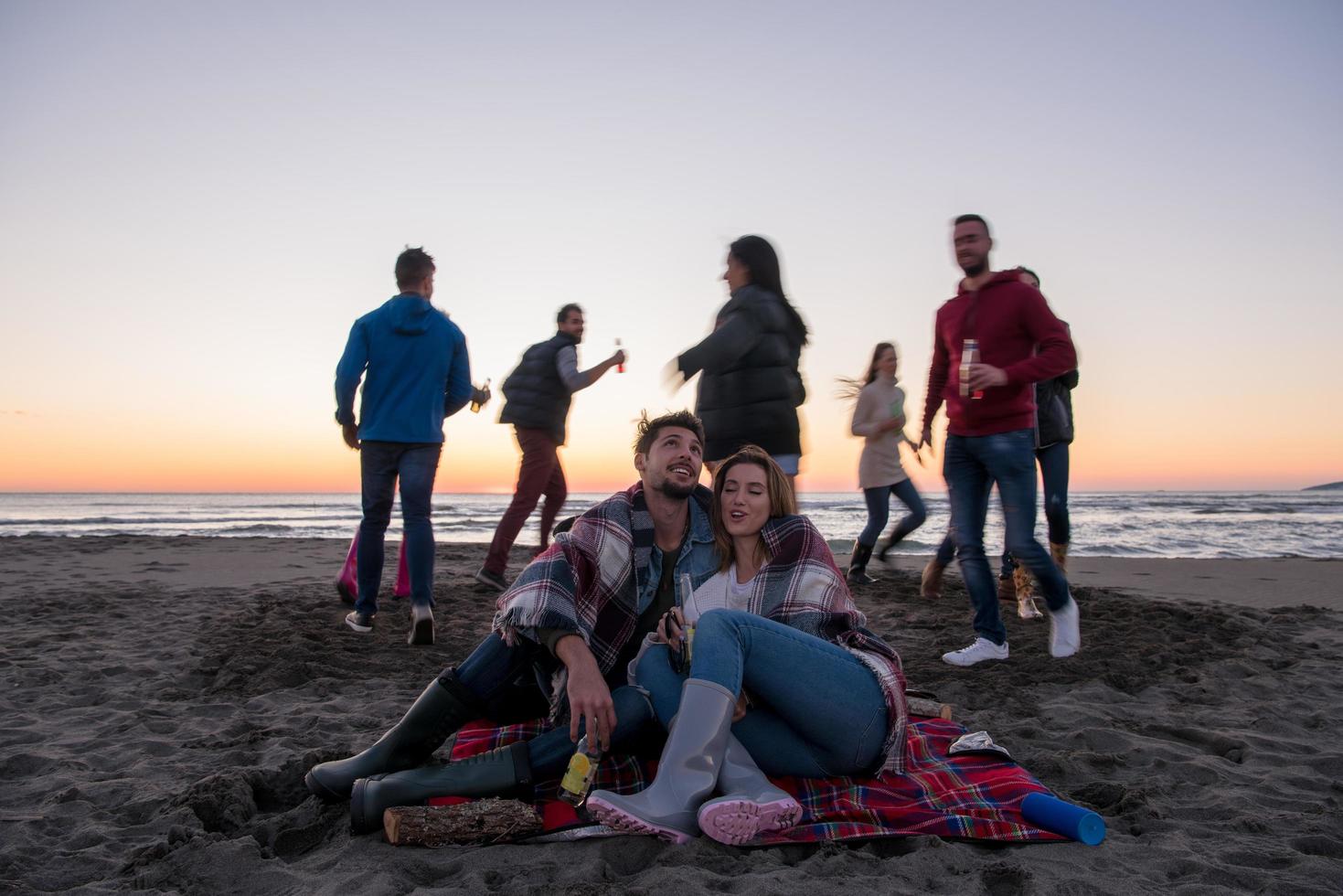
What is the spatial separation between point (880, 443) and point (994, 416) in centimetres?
283

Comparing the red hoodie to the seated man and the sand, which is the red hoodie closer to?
the sand

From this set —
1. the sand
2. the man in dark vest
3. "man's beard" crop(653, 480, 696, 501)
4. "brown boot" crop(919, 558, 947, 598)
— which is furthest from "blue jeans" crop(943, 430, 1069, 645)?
the man in dark vest

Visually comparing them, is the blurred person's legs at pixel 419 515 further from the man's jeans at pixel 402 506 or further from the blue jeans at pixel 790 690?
the blue jeans at pixel 790 690

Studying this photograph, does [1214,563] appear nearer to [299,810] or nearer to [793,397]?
[793,397]

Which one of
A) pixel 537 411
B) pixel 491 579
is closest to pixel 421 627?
pixel 491 579

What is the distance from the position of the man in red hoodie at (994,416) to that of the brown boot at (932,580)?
1.65 meters

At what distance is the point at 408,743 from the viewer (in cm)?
238

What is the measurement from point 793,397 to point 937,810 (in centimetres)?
192

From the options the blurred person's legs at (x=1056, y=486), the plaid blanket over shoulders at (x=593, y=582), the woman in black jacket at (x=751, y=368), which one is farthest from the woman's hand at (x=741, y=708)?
the blurred person's legs at (x=1056, y=486)

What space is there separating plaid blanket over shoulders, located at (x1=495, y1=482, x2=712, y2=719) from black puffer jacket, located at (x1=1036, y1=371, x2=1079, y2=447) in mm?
3217

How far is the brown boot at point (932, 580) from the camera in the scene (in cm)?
584

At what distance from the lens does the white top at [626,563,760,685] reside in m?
2.57

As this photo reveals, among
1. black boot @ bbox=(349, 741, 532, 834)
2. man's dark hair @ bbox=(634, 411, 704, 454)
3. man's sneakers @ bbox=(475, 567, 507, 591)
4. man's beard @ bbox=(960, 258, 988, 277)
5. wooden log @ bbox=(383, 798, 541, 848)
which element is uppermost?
man's beard @ bbox=(960, 258, 988, 277)

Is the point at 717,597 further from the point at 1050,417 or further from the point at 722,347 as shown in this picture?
the point at 1050,417
